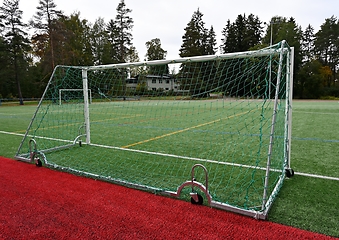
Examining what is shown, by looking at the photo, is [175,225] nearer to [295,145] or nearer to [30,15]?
[295,145]

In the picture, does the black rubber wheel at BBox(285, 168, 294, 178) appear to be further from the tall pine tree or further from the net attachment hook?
the tall pine tree

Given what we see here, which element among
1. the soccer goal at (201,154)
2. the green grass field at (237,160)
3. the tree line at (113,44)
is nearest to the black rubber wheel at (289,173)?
the soccer goal at (201,154)

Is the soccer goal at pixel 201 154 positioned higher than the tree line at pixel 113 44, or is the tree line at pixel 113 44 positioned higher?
the tree line at pixel 113 44

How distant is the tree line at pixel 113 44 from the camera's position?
27.5m

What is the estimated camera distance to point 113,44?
42531 mm

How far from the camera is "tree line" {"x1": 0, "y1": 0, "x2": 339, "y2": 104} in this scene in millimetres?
27453

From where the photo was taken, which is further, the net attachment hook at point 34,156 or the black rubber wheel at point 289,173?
the net attachment hook at point 34,156

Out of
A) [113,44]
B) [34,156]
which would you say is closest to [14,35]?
[113,44]

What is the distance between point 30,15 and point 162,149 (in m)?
29.4

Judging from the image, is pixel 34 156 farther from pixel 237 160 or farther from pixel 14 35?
pixel 14 35

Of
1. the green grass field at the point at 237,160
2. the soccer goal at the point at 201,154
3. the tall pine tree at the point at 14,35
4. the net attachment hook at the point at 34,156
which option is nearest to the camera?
the green grass field at the point at 237,160

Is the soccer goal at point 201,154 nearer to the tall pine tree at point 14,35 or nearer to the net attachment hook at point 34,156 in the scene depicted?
the net attachment hook at point 34,156

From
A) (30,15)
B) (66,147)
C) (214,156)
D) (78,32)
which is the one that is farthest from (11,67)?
(214,156)

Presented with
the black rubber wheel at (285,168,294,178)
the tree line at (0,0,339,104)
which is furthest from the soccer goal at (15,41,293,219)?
the tree line at (0,0,339,104)
